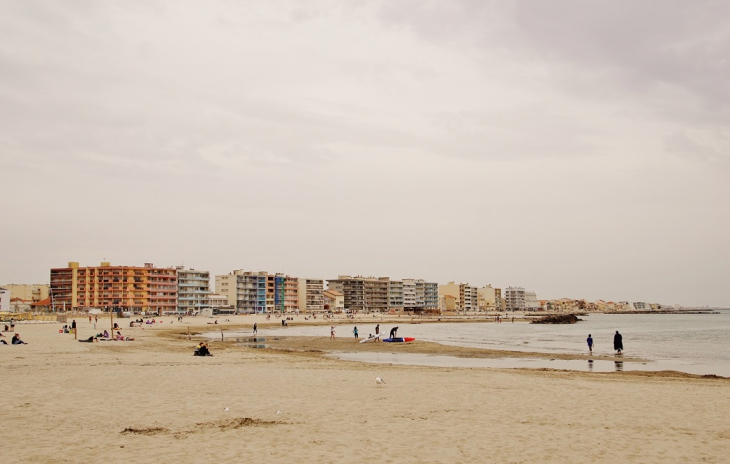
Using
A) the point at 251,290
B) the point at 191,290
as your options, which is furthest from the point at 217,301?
the point at 251,290

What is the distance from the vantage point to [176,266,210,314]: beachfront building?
163 metres

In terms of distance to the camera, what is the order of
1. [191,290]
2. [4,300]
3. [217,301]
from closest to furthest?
[4,300], [191,290], [217,301]

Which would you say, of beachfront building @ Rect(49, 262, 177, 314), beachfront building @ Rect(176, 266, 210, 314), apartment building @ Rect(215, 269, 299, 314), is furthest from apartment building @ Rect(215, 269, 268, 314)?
beachfront building @ Rect(49, 262, 177, 314)

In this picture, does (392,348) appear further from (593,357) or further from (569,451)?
(569,451)

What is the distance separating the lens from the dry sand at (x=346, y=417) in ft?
36.0

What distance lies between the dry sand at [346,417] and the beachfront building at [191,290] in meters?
145

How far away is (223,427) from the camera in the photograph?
12836mm

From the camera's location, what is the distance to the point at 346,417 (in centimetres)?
1441

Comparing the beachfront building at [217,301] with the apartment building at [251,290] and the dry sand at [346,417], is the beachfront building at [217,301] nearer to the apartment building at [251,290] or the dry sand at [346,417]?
the apartment building at [251,290]

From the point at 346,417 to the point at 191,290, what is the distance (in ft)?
522

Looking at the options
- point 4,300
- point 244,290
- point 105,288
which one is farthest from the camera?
point 244,290

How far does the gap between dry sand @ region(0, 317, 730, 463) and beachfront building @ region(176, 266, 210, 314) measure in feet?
476

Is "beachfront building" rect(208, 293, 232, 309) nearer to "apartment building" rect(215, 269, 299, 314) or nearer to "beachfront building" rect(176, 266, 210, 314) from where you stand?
"beachfront building" rect(176, 266, 210, 314)

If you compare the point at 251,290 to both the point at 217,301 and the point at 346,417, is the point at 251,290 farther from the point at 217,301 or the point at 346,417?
the point at 346,417
